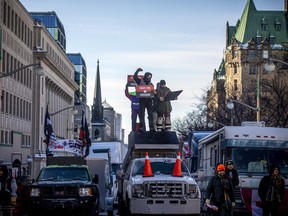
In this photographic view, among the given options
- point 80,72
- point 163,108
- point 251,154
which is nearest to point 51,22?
point 80,72

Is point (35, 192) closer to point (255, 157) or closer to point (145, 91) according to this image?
point (255, 157)

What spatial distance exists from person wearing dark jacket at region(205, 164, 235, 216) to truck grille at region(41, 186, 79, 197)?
247 inches

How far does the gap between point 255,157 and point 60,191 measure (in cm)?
612

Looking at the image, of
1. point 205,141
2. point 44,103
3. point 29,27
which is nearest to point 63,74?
point 44,103

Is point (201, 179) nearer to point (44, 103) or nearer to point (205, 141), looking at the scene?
point (205, 141)

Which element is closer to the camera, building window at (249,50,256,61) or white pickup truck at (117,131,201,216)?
white pickup truck at (117,131,201,216)

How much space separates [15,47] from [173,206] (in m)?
57.0

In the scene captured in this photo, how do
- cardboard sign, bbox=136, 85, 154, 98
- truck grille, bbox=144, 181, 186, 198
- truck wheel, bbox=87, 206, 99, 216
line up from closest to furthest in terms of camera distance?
truck grille, bbox=144, 181, 186, 198 → truck wheel, bbox=87, 206, 99, 216 → cardboard sign, bbox=136, 85, 154, 98

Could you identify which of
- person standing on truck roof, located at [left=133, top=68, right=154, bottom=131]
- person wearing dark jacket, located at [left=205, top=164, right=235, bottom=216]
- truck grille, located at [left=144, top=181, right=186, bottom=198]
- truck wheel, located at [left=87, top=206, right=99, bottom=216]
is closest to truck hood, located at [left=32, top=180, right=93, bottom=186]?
truck wheel, located at [left=87, top=206, right=99, bottom=216]

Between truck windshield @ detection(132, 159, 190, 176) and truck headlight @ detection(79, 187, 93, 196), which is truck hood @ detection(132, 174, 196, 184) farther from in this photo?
truck headlight @ detection(79, 187, 93, 196)

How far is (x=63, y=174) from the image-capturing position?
986 inches

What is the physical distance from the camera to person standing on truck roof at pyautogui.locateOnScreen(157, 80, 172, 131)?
2953cm

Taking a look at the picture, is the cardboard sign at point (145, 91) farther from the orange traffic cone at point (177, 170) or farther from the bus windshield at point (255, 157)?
the orange traffic cone at point (177, 170)

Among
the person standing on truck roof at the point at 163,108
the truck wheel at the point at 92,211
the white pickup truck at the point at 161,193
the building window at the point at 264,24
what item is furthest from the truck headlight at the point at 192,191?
the building window at the point at 264,24
